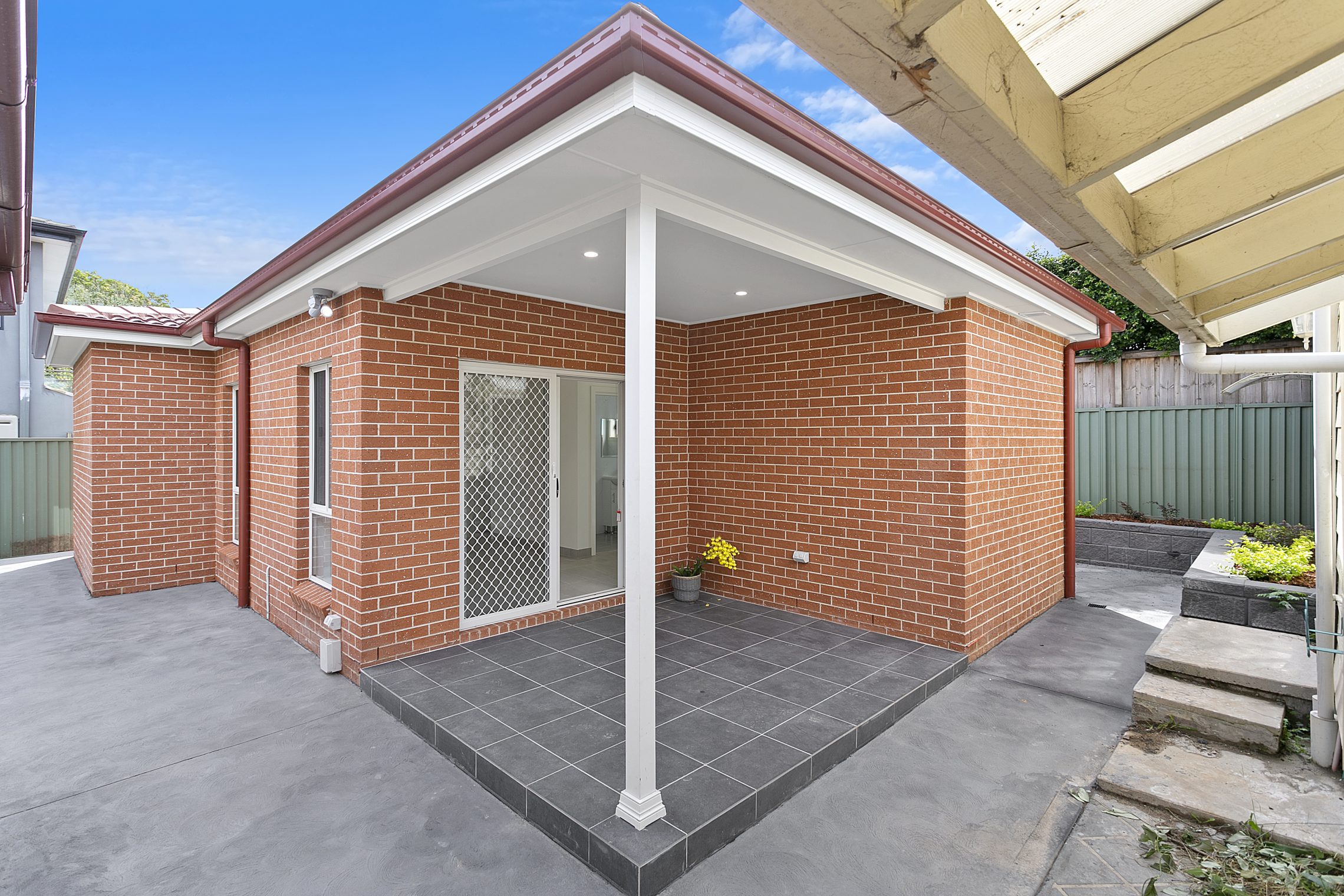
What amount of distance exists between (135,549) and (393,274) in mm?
5099

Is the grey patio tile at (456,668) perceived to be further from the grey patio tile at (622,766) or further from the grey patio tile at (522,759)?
the grey patio tile at (622,766)

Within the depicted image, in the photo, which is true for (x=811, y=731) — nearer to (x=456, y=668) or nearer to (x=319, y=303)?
(x=456, y=668)

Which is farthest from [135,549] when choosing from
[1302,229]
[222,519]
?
[1302,229]

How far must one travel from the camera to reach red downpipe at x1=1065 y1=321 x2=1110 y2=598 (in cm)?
611

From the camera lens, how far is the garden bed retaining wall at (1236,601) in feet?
13.2

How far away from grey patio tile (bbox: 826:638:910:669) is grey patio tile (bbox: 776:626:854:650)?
0.06 meters

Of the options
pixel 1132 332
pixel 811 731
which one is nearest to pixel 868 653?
pixel 811 731

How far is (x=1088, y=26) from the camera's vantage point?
1.04 m

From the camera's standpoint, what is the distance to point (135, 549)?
644 cm

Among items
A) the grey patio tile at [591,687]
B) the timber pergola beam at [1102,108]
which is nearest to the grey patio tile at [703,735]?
the grey patio tile at [591,687]

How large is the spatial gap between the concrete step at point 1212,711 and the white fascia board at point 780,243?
2.65 meters

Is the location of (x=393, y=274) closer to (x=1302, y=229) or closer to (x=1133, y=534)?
(x=1302, y=229)

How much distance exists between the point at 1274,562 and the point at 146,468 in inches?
388

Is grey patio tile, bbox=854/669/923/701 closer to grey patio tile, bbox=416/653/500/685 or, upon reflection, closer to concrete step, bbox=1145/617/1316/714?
concrete step, bbox=1145/617/1316/714
